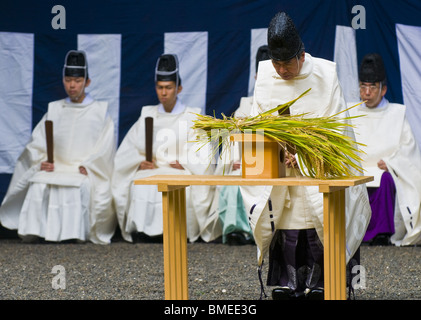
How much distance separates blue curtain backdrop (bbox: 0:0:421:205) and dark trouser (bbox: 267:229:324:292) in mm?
3618

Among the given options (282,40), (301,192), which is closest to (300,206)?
(301,192)

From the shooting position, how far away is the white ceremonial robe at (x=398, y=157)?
7594mm

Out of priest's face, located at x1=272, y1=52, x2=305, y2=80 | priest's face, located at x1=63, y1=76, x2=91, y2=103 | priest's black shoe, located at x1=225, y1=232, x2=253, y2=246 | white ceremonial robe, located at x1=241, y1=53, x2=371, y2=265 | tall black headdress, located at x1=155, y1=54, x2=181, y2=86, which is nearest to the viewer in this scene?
priest's face, located at x1=272, y1=52, x2=305, y2=80

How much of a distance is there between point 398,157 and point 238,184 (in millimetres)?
4277

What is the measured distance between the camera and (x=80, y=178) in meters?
8.02

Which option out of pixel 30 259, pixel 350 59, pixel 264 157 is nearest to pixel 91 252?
pixel 30 259

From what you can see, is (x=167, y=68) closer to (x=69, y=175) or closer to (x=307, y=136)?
(x=69, y=175)

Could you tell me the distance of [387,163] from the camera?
305 inches

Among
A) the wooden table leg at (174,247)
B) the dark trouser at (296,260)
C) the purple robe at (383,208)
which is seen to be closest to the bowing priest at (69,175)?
the purple robe at (383,208)

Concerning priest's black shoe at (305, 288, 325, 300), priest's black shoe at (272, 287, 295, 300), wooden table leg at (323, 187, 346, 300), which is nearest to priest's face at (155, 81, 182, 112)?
priest's black shoe at (272, 287, 295, 300)

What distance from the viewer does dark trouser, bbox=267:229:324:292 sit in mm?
4660

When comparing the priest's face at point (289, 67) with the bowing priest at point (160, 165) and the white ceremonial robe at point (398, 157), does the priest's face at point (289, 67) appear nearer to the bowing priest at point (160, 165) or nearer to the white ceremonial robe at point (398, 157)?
the white ceremonial robe at point (398, 157)

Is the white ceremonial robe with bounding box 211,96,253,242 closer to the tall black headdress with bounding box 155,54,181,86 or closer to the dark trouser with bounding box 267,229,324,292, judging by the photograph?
the tall black headdress with bounding box 155,54,181,86

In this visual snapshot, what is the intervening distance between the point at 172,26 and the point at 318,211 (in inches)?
171
